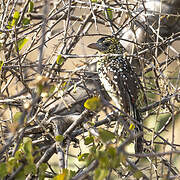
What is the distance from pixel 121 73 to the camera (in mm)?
2975

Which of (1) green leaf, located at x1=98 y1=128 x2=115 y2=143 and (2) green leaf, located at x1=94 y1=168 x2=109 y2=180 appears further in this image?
(1) green leaf, located at x1=98 y1=128 x2=115 y2=143

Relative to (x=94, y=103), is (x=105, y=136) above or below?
below

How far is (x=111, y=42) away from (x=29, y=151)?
1.93 metres

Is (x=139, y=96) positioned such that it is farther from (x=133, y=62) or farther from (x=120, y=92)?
(x=133, y=62)

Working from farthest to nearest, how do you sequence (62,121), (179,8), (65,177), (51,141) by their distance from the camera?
(179,8)
(62,121)
(51,141)
(65,177)

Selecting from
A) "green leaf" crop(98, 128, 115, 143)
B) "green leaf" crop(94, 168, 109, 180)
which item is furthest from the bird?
"green leaf" crop(94, 168, 109, 180)

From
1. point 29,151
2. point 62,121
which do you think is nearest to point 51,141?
point 62,121

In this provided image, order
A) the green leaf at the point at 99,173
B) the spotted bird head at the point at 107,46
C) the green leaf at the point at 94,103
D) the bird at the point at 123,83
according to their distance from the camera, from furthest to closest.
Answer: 1. the spotted bird head at the point at 107,46
2. the bird at the point at 123,83
3. the green leaf at the point at 94,103
4. the green leaf at the point at 99,173

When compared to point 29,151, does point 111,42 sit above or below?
above

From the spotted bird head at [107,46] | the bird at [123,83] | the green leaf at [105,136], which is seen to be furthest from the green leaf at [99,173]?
the spotted bird head at [107,46]

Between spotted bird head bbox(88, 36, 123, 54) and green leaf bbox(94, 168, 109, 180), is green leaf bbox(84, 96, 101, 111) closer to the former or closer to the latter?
green leaf bbox(94, 168, 109, 180)

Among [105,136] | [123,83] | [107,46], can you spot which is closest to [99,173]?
[105,136]

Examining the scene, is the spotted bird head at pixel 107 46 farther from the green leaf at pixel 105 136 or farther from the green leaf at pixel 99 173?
the green leaf at pixel 99 173

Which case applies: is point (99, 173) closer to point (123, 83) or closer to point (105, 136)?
point (105, 136)
